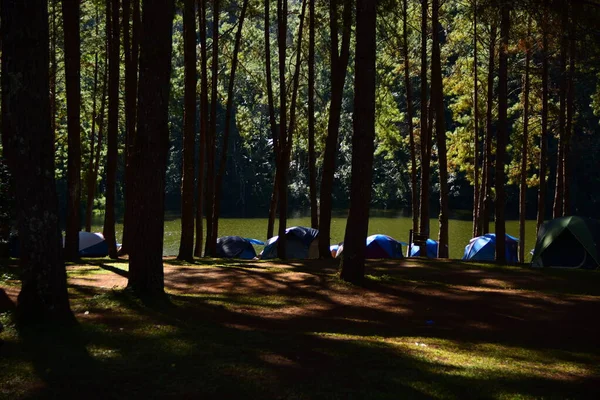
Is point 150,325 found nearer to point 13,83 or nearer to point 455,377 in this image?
point 13,83

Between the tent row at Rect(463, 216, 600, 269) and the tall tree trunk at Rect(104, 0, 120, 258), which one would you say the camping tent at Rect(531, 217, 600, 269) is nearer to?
the tent row at Rect(463, 216, 600, 269)

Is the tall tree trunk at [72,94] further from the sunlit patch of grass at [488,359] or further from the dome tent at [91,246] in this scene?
the sunlit patch of grass at [488,359]

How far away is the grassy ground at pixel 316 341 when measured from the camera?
581cm

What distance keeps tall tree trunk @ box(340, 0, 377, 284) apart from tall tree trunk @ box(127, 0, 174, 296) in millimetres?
3656

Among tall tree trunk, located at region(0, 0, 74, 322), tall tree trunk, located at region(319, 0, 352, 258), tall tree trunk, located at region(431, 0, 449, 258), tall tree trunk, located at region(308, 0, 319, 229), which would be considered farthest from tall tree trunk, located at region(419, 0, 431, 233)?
tall tree trunk, located at region(0, 0, 74, 322)

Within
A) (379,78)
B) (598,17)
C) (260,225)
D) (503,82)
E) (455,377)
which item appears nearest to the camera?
(455,377)

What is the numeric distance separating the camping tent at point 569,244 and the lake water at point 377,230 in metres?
18.4

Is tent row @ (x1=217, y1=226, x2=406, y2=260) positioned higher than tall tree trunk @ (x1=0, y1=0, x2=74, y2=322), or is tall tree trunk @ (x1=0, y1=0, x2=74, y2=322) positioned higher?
tall tree trunk @ (x1=0, y1=0, x2=74, y2=322)

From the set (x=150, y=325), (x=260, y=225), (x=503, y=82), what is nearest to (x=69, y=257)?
(x=150, y=325)

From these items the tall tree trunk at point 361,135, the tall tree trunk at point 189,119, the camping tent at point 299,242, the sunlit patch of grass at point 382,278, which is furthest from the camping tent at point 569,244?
the camping tent at point 299,242

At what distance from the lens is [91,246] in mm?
23641

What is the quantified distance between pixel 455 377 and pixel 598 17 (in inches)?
370

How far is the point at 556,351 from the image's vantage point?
7.93m

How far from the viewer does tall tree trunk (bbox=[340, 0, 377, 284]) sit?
470 inches
